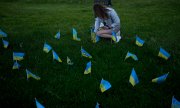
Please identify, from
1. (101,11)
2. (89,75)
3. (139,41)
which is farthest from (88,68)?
(101,11)

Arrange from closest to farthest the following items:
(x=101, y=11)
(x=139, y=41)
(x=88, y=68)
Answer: (x=88, y=68)
(x=139, y=41)
(x=101, y=11)

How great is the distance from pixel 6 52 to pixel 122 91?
3.29 meters

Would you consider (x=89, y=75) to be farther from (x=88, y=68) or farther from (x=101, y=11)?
(x=101, y=11)

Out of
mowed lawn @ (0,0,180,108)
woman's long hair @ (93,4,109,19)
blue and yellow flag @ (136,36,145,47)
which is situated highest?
woman's long hair @ (93,4,109,19)

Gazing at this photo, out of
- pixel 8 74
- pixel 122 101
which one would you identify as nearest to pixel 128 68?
pixel 122 101

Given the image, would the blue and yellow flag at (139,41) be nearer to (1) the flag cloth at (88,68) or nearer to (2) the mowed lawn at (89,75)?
(2) the mowed lawn at (89,75)

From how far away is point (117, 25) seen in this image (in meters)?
6.04

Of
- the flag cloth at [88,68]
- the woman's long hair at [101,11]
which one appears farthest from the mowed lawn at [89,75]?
the woman's long hair at [101,11]

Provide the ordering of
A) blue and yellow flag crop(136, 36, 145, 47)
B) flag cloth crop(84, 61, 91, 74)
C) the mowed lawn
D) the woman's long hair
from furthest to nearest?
the woman's long hair
blue and yellow flag crop(136, 36, 145, 47)
flag cloth crop(84, 61, 91, 74)
the mowed lawn

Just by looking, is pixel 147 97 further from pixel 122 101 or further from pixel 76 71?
pixel 76 71

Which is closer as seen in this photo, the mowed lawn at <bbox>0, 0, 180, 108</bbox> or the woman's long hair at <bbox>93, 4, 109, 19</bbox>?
the mowed lawn at <bbox>0, 0, 180, 108</bbox>

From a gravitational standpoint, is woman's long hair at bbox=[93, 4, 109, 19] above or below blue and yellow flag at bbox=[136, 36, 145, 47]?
above

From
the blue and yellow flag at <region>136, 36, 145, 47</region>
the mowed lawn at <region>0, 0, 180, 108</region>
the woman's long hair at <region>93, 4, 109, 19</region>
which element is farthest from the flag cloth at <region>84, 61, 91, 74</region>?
the woman's long hair at <region>93, 4, 109, 19</region>

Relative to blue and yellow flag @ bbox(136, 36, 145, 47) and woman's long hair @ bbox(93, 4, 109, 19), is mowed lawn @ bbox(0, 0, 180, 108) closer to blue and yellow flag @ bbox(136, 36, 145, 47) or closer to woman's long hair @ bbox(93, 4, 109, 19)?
blue and yellow flag @ bbox(136, 36, 145, 47)
